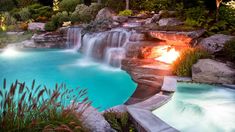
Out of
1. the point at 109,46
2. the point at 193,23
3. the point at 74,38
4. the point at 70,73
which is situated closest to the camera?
the point at 70,73

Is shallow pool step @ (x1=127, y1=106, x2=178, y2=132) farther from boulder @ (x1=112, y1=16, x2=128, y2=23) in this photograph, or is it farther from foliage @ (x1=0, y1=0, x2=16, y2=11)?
foliage @ (x1=0, y1=0, x2=16, y2=11)

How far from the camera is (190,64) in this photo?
270 inches

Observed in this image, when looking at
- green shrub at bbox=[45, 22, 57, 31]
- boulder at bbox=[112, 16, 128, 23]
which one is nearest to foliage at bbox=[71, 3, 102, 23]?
green shrub at bbox=[45, 22, 57, 31]

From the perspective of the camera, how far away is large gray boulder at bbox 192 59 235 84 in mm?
6195

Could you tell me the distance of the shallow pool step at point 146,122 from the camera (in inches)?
149

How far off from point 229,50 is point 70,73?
534 cm

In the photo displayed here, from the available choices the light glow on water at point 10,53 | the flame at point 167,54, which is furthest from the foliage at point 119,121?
the light glow on water at point 10,53

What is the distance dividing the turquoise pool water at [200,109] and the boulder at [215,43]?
5.68ft

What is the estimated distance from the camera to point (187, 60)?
273 inches

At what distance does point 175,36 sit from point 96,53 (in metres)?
3.87

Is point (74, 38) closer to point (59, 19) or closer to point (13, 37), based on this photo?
point (59, 19)

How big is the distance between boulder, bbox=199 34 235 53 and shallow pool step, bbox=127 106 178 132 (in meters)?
4.12

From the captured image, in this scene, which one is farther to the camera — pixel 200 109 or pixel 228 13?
pixel 228 13

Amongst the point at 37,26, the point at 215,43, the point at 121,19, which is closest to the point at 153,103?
the point at 215,43
